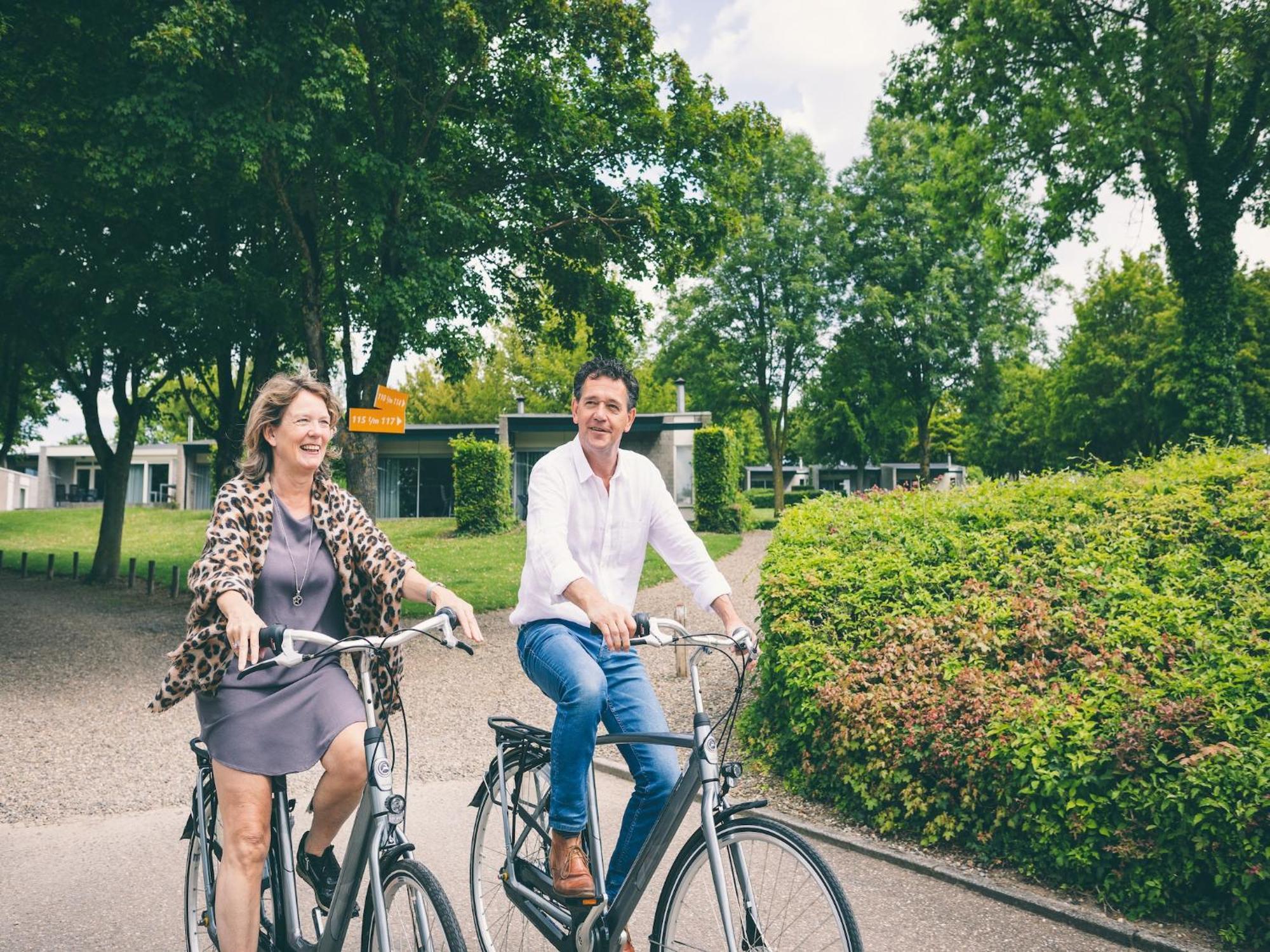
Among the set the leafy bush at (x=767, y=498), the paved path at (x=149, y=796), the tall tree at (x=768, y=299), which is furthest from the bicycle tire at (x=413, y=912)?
the leafy bush at (x=767, y=498)

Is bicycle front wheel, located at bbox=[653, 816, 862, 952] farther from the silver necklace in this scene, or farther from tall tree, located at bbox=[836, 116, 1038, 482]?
tall tree, located at bbox=[836, 116, 1038, 482]

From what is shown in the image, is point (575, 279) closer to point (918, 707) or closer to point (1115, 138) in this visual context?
point (918, 707)

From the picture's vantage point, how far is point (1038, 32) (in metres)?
17.8

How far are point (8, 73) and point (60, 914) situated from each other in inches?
373

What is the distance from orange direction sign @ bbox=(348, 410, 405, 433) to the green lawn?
144 inches

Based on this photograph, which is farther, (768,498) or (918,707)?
(768,498)

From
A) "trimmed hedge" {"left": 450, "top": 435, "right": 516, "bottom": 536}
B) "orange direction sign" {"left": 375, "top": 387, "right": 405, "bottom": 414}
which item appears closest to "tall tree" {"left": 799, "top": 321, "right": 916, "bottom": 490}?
"trimmed hedge" {"left": 450, "top": 435, "right": 516, "bottom": 536}

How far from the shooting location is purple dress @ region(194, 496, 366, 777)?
8.90 ft

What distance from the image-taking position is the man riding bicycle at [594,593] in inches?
110

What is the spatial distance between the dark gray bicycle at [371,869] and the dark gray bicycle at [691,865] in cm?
56

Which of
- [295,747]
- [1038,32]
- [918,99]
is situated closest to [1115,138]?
[1038,32]

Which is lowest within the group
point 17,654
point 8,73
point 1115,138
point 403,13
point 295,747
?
point 17,654

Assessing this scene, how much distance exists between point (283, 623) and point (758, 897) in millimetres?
1704

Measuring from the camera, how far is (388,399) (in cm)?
1031
